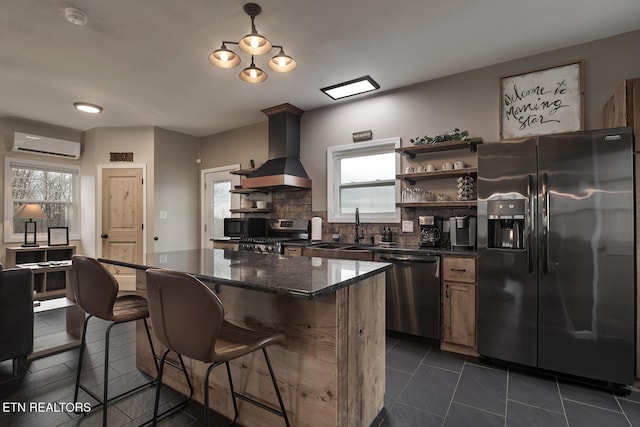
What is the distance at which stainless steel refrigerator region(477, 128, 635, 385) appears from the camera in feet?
7.00

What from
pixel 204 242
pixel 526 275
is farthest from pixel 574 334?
pixel 204 242

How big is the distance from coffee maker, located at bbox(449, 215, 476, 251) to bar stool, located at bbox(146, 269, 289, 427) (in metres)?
2.23

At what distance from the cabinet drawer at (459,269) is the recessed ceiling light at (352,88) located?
2093 mm

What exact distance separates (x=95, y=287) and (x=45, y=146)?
4.69 meters

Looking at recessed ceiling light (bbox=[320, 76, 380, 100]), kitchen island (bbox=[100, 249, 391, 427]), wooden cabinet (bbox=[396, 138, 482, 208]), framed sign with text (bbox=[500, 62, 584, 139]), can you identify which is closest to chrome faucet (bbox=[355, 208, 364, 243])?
wooden cabinet (bbox=[396, 138, 482, 208])

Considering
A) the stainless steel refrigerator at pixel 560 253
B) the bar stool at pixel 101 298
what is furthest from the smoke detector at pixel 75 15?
the stainless steel refrigerator at pixel 560 253

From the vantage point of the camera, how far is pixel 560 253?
2.30m

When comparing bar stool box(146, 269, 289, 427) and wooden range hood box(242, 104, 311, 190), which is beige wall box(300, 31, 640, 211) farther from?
bar stool box(146, 269, 289, 427)

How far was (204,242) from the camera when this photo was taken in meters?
5.76

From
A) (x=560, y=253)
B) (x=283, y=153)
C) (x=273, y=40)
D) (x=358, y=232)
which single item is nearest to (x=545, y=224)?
(x=560, y=253)

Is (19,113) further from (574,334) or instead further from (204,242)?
(574,334)

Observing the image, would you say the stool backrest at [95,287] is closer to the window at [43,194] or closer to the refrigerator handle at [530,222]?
the refrigerator handle at [530,222]

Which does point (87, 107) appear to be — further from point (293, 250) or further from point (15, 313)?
point (293, 250)

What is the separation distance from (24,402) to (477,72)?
4.61m
